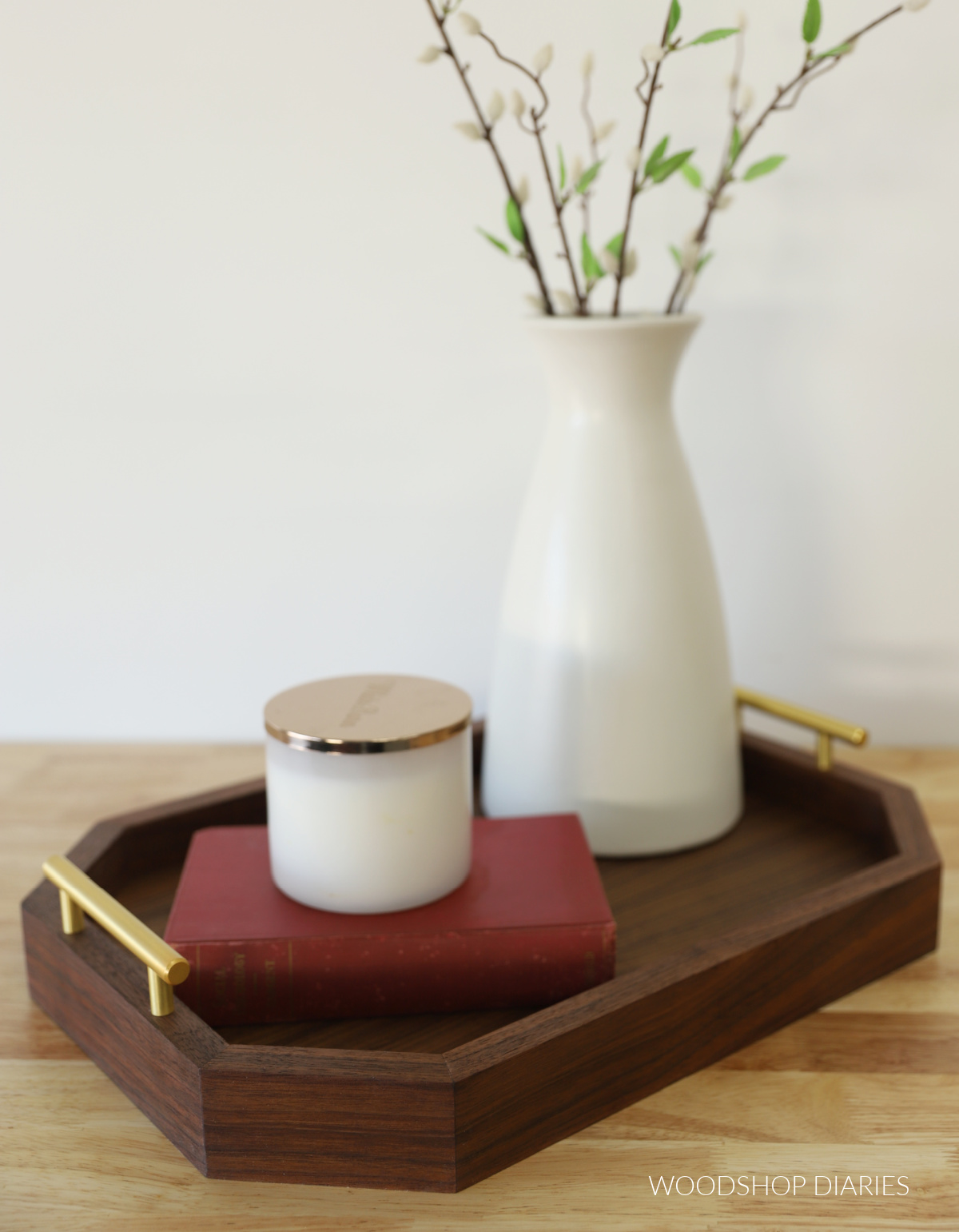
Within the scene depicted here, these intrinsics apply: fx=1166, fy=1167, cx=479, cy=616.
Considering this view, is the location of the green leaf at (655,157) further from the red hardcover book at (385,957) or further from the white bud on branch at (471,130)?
the red hardcover book at (385,957)

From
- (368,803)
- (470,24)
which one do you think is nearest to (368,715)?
(368,803)

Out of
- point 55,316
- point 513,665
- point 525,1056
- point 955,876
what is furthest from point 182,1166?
point 55,316

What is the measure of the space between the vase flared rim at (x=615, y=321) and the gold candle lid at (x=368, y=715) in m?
0.16

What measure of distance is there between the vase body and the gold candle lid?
7cm

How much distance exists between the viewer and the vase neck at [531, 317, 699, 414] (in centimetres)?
49

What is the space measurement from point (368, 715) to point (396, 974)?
0.31ft

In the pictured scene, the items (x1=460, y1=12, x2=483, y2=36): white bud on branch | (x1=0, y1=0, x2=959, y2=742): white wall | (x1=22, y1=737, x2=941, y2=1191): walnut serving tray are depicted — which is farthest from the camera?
(x1=0, y1=0, x2=959, y2=742): white wall

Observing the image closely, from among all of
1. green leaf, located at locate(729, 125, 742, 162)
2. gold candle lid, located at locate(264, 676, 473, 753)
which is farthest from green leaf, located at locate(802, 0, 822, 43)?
gold candle lid, located at locate(264, 676, 473, 753)

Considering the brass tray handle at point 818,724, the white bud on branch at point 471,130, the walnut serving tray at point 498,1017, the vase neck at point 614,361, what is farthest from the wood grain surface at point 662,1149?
the white bud on branch at point 471,130

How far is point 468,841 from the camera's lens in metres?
0.46

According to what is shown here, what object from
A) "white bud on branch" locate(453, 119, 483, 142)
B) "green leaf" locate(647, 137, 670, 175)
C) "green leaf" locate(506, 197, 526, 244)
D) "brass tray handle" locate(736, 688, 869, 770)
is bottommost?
"brass tray handle" locate(736, 688, 869, 770)

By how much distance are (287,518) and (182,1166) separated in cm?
42

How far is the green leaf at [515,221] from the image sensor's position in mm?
501

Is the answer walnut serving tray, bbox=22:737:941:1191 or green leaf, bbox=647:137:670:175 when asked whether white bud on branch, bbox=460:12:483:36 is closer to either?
green leaf, bbox=647:137:670:175
